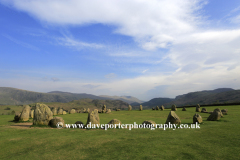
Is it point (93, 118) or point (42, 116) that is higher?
point (42, 116)

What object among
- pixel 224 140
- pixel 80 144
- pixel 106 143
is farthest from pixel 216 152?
pixel 80 144

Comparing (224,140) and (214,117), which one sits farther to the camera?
(214,117)

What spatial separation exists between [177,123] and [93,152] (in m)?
9.96

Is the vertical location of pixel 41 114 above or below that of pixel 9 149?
above

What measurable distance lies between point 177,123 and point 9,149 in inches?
532

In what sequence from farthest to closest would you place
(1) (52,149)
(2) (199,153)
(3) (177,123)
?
(3) (177,123)
(1) (52,149)
(2) (199,153)

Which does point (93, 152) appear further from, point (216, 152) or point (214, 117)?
point (214, 117)

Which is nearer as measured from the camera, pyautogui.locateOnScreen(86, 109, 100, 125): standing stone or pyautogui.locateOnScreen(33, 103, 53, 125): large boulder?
pyautogui.locateOnScreen(86, 109, 100, 125): standing stone

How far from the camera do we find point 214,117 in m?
15.8

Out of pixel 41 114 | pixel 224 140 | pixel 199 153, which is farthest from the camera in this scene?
pixel 41 114

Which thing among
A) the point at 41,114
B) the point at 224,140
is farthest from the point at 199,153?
the point at 41,114

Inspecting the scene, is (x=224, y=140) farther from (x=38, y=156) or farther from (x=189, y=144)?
(x=38, y=156)

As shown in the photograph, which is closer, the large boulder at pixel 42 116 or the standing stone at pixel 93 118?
the standing stone at pixel 93 118

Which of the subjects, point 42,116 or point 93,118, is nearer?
point 93,118
